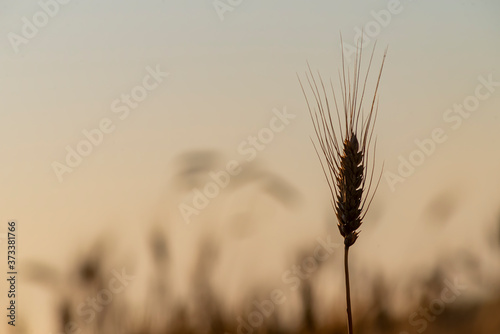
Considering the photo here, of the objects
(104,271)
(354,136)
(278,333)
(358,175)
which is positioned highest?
(354,136)

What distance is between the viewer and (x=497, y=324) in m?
3.49

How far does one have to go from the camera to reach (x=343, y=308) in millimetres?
3586

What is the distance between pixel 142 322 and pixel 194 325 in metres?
0.28

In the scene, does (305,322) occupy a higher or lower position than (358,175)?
lower

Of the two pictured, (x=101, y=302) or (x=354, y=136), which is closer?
(x=354, y=136)

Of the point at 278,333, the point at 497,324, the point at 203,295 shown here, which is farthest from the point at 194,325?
the point at 497,324

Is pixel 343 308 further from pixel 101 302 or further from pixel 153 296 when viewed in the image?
pixel 101 302

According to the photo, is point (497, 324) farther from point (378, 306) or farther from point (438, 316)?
point (378, 306)

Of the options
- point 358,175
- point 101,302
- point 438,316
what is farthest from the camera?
point 438,316

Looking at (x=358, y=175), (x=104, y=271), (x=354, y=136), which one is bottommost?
(x=104, y=271)

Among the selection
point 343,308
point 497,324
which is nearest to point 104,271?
point 343,308

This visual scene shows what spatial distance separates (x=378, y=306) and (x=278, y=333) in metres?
0.59

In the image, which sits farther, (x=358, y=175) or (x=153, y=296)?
(x=153, y=296)

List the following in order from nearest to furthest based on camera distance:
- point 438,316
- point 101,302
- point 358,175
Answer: point 358,175 < point 101,302 < point 438,316
